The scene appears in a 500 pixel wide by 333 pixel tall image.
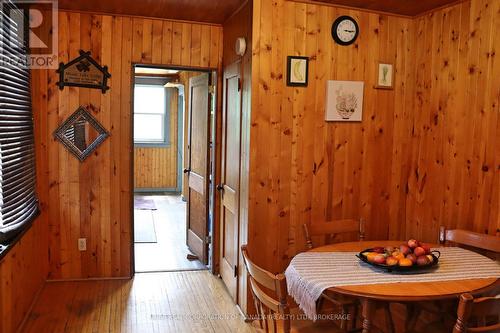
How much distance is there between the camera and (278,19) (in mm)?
3189

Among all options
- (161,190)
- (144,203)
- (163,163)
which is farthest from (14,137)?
(161,190)

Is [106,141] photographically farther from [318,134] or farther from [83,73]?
[318,134]

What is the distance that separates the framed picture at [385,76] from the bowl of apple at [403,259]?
1519 millimetres

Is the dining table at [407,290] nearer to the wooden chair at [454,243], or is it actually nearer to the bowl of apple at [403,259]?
the bowl of apple at [403,259]

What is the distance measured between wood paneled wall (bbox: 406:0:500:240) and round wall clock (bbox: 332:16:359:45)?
1.83 ft

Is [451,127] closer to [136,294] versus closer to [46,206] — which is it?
[136,294]

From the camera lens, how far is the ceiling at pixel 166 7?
3.43 m

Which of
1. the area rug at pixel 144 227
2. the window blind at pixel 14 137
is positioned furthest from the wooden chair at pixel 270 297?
the area rug at pixel 144 227

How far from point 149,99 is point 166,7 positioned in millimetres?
5633

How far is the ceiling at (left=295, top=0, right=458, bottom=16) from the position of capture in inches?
127

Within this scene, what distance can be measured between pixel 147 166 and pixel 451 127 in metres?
6.71

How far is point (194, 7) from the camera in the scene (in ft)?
11.6

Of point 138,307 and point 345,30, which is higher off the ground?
point 345,30

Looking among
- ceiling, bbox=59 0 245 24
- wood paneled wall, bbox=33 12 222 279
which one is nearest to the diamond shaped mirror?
wood paneled wall, bbox=33 12 222 279
